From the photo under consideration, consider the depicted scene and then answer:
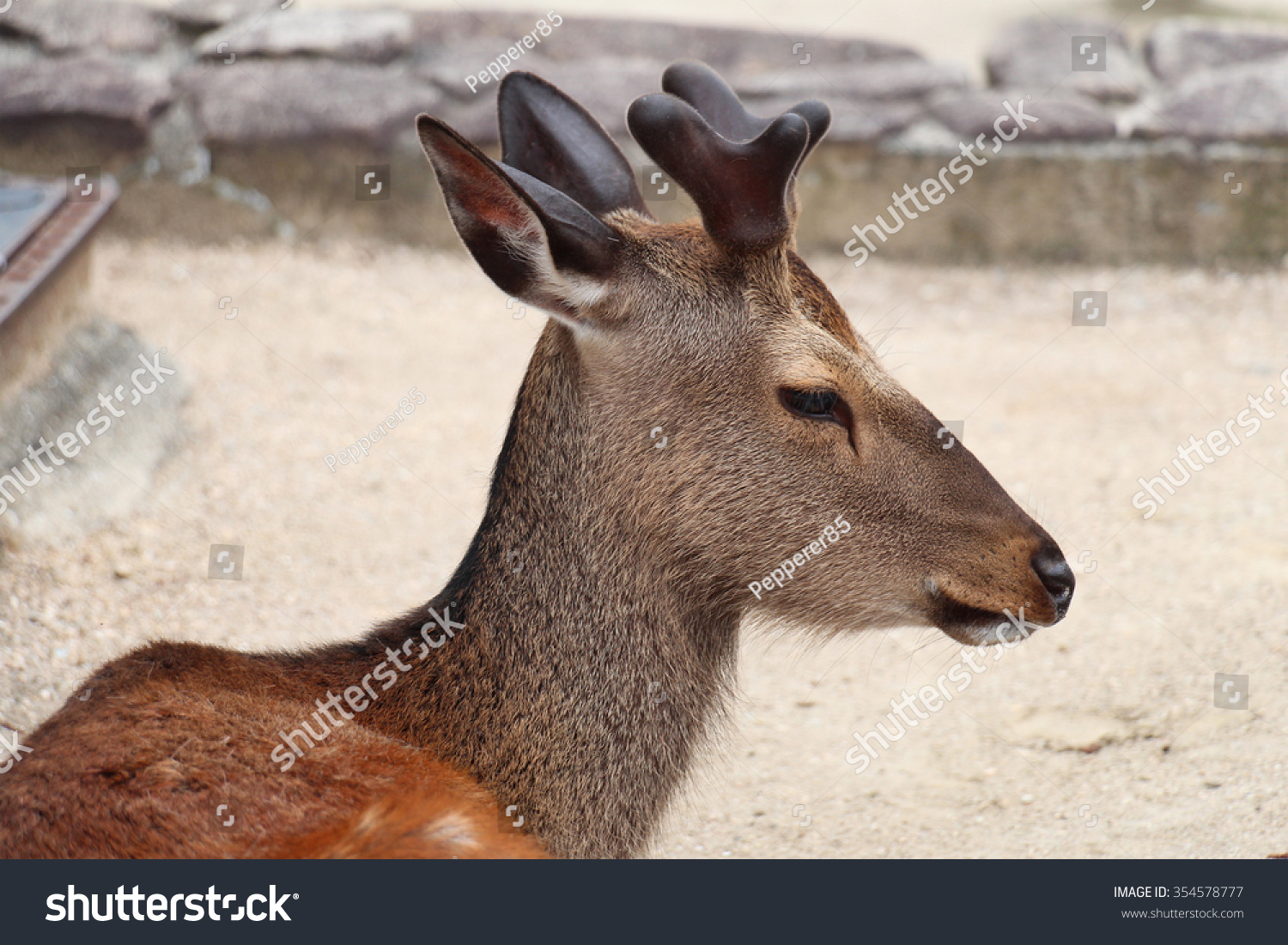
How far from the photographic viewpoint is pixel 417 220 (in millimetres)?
9977

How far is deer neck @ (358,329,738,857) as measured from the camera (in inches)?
142

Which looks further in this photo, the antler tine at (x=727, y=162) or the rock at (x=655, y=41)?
the rock at (x=655, y=41)

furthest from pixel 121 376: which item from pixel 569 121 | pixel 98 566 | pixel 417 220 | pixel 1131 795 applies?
pixel 1131 795

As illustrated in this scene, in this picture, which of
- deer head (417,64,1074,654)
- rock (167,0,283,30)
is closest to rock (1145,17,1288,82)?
rock (167,0,283,30)

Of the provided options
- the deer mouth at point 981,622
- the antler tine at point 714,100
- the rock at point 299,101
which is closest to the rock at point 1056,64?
the rock at point 299,101

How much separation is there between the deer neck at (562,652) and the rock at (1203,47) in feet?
28.0

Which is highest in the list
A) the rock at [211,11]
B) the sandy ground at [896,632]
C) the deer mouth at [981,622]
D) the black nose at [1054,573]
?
the rock at [211,11]

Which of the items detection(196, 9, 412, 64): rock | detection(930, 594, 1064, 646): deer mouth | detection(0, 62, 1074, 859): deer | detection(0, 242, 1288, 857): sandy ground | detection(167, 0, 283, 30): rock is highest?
detection(167, 0, 283, 30): rock

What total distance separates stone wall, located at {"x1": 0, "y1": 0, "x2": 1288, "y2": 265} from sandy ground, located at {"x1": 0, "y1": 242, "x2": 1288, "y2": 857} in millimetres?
340

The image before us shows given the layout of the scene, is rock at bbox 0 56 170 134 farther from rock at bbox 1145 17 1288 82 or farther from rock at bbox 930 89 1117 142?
rock at bbox 1145 17 1288 82

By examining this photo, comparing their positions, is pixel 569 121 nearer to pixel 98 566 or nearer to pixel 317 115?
pixel 98 566

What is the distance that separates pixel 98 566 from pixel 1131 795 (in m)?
4.52

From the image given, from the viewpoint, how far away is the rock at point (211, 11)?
10.3m

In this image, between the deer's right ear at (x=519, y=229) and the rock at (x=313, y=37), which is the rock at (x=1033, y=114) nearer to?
the rock at (x=313, y=37)
